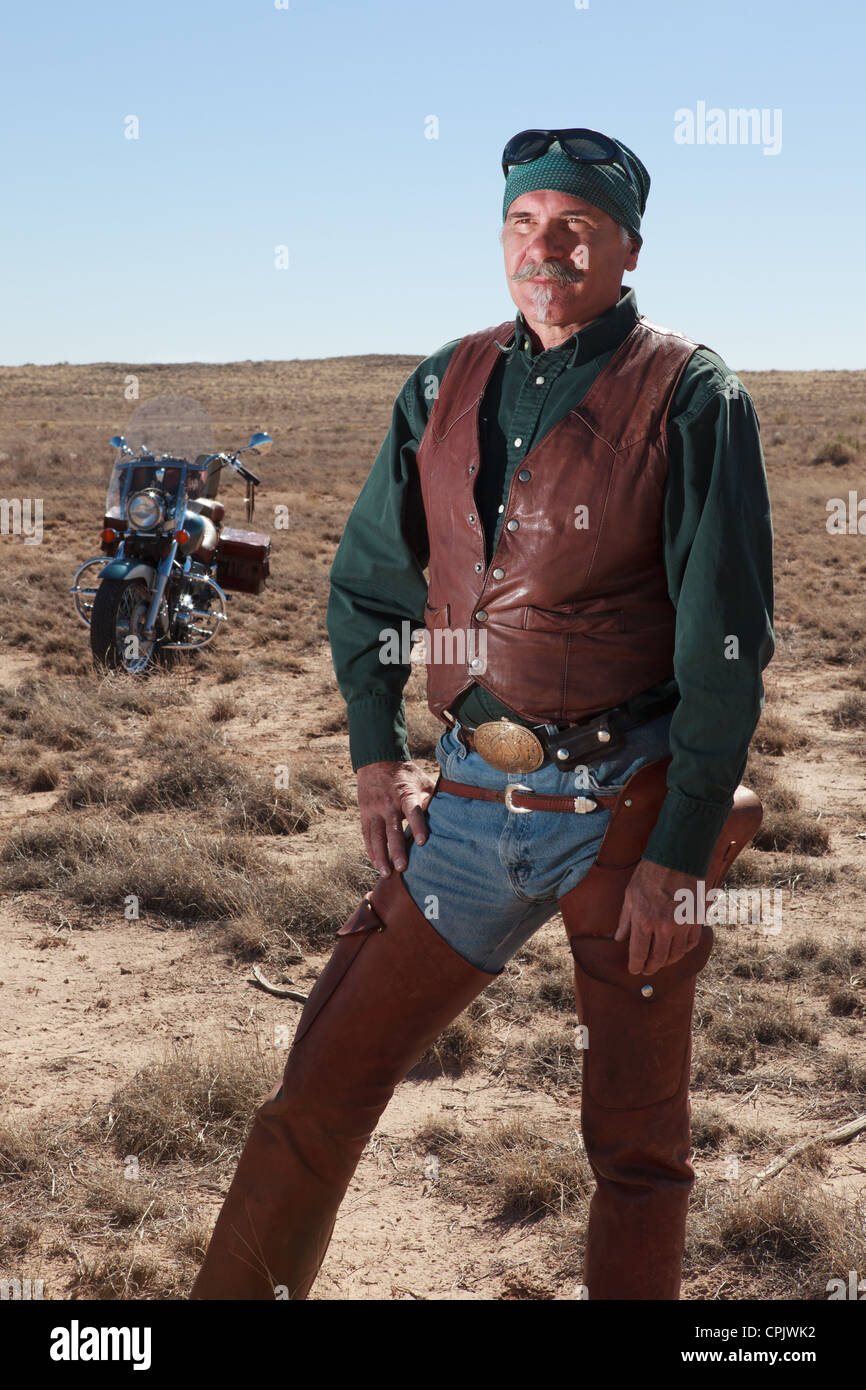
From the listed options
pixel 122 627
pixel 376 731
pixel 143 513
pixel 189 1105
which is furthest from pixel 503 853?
pixel 122 627

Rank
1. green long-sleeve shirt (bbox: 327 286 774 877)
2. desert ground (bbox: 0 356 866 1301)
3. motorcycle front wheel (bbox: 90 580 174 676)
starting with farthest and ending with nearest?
motorcycle front wheel (bbox: 90 580 174 676) → desert ground (bbox: 0 356 866 1301) → green long-sleeve shirt (bbox: 327 286 774 877)

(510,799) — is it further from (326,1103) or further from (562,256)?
(562,256)

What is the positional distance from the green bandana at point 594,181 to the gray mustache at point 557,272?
0.11 meters

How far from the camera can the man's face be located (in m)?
2.04

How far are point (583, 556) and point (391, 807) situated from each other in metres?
0.63

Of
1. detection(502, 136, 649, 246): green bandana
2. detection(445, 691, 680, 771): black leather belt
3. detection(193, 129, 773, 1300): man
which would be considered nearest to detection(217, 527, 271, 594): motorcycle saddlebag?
detection(193, 129, 773, 1300): man

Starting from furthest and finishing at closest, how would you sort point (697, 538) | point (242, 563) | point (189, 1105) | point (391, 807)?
point (242, 563), point (189, 1105), point (391, 807), point (697, 538)

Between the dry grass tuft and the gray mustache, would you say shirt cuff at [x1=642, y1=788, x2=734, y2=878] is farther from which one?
the dry grass tuft

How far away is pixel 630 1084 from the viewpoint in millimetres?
1895

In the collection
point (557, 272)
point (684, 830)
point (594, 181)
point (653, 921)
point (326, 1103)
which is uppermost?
point (594, 181)

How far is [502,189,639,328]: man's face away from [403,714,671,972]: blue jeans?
0.73 metres

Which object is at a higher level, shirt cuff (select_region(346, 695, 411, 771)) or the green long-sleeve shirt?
the green long-sleeve shirt

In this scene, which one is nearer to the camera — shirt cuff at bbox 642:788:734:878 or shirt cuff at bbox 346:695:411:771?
shirt cuff at bbox 642:788:734:878

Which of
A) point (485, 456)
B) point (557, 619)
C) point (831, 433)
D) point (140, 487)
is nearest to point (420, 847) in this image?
point (557, 619)
